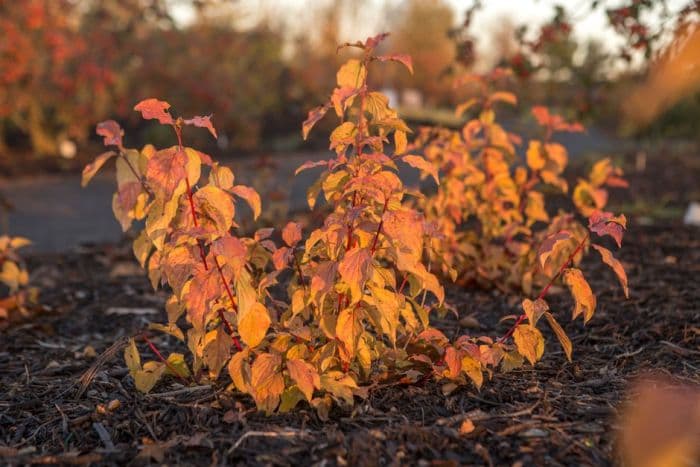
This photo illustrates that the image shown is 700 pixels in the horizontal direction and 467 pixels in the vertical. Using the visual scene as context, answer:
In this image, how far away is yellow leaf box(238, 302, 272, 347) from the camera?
189 centimetres

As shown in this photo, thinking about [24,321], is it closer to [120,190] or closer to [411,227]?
[120,190]

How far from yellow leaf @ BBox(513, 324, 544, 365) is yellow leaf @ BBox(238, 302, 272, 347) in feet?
2.40

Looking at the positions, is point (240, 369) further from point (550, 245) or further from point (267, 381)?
point (550, 245)

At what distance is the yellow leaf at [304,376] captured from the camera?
1.85 metres

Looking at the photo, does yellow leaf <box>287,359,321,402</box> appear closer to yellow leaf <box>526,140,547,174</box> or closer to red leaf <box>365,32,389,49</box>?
red leaf <box>365,32,389,49</box>

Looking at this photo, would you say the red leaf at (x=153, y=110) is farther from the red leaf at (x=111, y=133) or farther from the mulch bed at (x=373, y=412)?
the mulch bed at (x=373, y=412)

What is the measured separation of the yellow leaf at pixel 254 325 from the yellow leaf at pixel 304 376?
10 centimetres

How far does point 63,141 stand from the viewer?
495 inches

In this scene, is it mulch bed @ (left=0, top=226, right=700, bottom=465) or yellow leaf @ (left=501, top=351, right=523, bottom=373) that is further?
yellow leaf @ (left=501, top=351, right=523, bottom=373)

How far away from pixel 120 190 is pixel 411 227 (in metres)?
0.80

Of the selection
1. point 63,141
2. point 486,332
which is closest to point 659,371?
point 486,332

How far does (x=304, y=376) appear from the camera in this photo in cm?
187

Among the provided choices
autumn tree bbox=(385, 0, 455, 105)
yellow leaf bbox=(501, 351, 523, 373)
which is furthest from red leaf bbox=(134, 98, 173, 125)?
autumn tree bbox=(385, 0, 455, 105)

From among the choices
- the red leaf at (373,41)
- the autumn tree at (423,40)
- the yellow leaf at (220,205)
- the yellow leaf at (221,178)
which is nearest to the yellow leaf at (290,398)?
the yellow leaf at (220,205)
